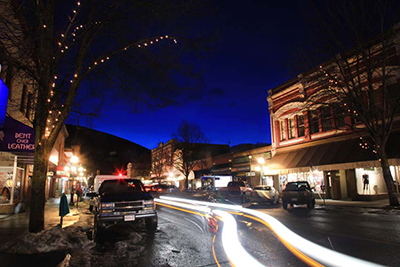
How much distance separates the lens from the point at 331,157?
23.3 meters

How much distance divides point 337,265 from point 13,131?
15679mm

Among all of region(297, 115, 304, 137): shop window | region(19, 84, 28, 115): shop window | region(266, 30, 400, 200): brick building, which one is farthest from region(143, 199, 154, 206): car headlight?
region(297, 115, 304, 137): shop window

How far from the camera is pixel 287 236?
7.86 metres

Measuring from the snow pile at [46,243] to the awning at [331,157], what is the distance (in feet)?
64.5

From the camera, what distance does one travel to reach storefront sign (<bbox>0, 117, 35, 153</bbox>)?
47.4 ft

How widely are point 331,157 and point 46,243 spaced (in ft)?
71.3

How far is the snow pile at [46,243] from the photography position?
716cm

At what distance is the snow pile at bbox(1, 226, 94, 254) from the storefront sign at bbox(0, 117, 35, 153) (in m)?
8.42

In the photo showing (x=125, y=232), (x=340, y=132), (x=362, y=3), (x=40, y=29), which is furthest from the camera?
(x=340, y=132)

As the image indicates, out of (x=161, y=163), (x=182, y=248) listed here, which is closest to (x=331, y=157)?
(x=182, y=248)

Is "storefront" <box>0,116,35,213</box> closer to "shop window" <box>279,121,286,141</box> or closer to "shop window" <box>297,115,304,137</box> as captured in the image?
"shop window" <box>297,115,304,137</box>

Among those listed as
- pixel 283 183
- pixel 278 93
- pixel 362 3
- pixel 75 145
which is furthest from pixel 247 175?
pixel 75 145

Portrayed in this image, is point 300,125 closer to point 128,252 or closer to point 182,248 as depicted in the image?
point 182,248

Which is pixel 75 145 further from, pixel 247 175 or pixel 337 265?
pixel 337 265
